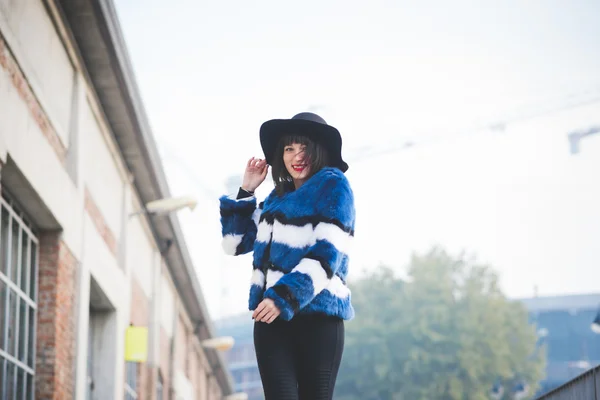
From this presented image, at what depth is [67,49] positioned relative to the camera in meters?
12.1

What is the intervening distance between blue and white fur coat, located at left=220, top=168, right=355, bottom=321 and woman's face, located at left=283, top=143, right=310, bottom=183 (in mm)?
93

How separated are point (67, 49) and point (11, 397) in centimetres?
390

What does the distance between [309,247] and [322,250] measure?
3.9 inches

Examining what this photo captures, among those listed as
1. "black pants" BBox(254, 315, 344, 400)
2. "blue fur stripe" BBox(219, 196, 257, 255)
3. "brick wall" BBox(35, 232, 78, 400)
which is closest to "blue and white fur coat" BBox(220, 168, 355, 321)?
"black pants" BBox(254, 315, 344, 400)

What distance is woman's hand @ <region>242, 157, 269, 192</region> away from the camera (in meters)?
5.98

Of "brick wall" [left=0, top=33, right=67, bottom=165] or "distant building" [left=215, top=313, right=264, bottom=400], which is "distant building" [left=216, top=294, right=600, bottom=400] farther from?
"brick wall" [left=0, top=33, right=67, bottom=165]

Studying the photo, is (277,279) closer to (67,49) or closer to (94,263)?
(67,49)

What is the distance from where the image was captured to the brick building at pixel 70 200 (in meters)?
10.0

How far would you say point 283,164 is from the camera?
579cm

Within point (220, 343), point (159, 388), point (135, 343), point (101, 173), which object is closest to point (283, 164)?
point (101, 173)

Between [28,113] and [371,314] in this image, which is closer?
[28,113]

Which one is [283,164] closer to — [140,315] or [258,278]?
[258,278]

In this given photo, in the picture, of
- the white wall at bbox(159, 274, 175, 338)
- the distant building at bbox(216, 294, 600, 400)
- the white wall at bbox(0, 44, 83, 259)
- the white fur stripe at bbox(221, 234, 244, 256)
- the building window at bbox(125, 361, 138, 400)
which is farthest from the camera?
the distant building at bbox(216, 294, 600, 400)

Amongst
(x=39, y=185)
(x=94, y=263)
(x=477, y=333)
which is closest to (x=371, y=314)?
(x=477, y=333)
